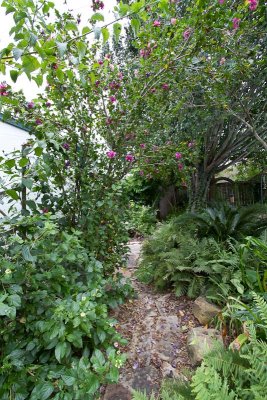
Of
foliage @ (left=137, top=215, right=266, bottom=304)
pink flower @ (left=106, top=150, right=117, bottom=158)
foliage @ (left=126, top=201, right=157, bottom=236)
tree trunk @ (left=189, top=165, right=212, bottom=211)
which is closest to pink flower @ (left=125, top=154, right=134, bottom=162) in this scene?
pink flower @ (left=106, top=150, right=117, bottom=158)

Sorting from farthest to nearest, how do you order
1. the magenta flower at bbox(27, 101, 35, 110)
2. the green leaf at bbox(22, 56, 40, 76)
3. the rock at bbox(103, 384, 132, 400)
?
the magenta flower at bbox(27, 101, 35, 110), the rock at bbox(103, 384, 132, 400), the green leaf at bbox(22, 56, 40, 76)

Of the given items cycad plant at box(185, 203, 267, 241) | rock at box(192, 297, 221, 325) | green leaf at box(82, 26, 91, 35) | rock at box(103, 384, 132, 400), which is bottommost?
rock at box(103, 384, 132, 400)

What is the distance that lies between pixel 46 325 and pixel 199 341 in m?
1.07

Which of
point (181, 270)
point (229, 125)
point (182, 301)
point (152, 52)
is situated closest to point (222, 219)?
point (181, 270)

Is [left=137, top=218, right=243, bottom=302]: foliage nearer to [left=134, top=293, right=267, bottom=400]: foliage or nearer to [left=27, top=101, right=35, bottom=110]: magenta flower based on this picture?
[left=134, top=293, right=267, bottom=400]: foliage

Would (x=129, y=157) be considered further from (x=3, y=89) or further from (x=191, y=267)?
(x=191, y=267)

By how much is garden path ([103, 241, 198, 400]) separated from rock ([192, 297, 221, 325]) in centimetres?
7

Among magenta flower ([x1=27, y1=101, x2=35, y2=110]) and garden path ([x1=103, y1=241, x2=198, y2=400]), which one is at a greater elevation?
magenta flower ([x1=27, y1=101, x2=35, y2=110])

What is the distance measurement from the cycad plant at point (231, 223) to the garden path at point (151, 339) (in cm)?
97

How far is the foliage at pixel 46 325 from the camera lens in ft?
3.75

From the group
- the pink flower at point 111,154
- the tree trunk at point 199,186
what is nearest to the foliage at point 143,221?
the tree trunk at point 199,186

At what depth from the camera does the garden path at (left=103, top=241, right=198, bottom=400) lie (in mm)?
1563

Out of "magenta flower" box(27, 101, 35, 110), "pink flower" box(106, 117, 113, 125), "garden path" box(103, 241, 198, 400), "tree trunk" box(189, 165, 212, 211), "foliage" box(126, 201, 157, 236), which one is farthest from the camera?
"tree trunk" box(189, 165, 212, 211)

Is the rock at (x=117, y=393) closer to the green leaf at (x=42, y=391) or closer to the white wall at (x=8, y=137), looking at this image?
the green leaf at (x=42, y=391)
